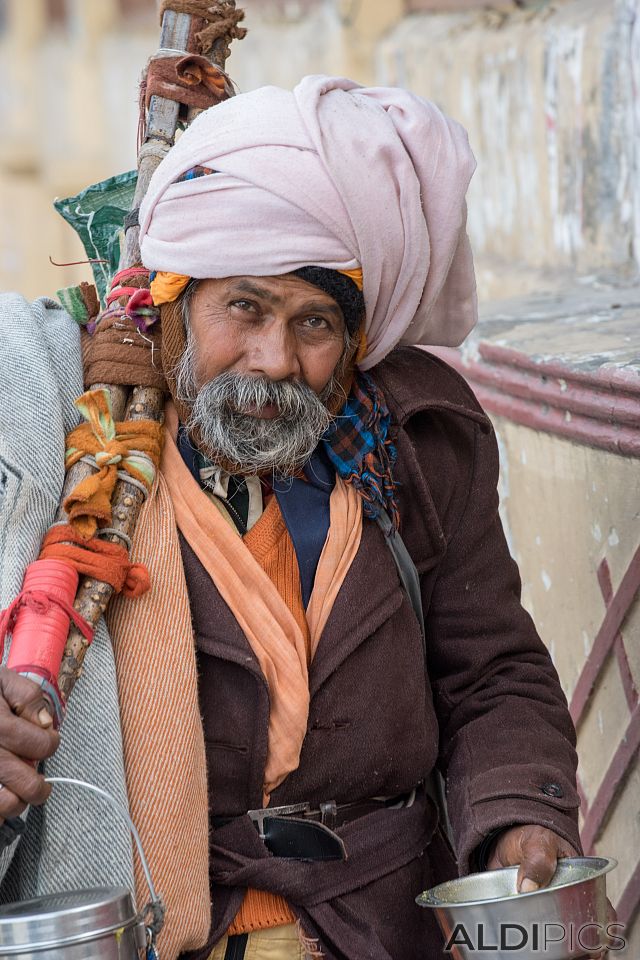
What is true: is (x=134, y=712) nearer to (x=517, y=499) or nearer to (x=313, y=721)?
(x=313, y=721)

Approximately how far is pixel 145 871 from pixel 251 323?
1.00m

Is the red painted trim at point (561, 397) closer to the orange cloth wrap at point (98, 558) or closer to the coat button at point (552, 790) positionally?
the coat button at point (552, 790)

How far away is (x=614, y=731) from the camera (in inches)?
130

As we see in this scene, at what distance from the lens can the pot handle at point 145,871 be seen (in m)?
1.86

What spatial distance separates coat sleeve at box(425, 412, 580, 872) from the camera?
247 cm

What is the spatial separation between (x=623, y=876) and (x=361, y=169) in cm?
190

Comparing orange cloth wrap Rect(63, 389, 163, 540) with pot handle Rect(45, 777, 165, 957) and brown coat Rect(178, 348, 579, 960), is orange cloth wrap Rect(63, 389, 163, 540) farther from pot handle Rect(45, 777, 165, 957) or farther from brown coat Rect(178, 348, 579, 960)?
pot handle Rect(45, 777, 165, 957)

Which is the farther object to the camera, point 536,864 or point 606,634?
point 606,634

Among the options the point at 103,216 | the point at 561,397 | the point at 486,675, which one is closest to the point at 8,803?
the point at 486,675

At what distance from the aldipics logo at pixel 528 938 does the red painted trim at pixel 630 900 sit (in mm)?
1195

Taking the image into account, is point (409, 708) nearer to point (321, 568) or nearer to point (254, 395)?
point (321, 568)

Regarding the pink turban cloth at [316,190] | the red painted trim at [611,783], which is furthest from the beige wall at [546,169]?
the pink turban cloth at [316,190]

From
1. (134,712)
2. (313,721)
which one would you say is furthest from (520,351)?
(134,712)

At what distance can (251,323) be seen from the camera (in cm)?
241
